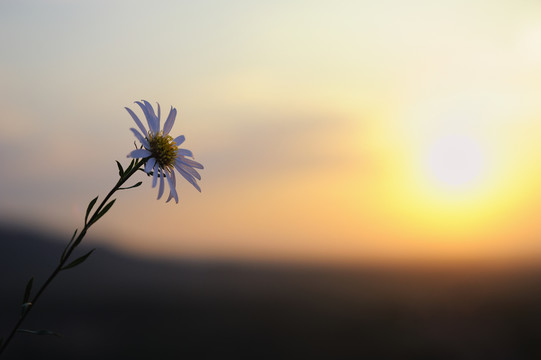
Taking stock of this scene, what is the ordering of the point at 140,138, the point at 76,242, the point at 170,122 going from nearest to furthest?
the point at 76,242
the point at 140,138
the point at 170,122

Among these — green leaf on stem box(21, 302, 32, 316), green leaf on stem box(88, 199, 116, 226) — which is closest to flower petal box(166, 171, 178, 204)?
green leaf on stem box(88, 199, 116, 226)

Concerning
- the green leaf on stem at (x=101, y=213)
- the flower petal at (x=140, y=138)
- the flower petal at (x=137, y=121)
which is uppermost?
the flower petal at (x=137, y=121)

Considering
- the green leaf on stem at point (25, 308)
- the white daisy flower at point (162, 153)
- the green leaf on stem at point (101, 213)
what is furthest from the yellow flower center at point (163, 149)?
the green leaf on stem at point (25, 308)

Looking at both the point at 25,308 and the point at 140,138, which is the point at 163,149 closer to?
the point at 140,138

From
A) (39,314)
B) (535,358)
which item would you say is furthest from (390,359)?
(39,314)

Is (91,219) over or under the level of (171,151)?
under

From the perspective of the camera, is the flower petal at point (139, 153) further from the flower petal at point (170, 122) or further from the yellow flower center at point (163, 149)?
the flower petal at point (170, 122)

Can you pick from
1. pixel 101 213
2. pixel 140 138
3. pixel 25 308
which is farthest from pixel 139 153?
pixel 25 308

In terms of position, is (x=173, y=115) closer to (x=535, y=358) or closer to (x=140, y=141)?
(x=140, y=141)
